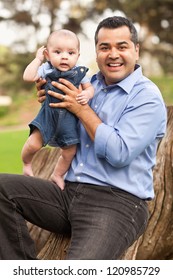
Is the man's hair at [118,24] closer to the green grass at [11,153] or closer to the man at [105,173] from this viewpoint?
the man at [105,173]

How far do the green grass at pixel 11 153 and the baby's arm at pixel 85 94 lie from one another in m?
4.62

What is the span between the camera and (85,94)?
261 centimetres

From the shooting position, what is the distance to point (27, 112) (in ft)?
53.1

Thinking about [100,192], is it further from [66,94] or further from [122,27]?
[122,27]

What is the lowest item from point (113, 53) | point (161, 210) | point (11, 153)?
point (11, 153)

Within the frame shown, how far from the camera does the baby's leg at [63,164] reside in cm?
268

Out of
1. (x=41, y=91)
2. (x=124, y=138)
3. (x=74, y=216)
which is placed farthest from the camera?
(x=41, y=91)

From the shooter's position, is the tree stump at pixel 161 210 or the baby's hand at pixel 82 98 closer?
the baby's hand at pixel 82 98

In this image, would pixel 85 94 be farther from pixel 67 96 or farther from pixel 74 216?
pixel 74 216

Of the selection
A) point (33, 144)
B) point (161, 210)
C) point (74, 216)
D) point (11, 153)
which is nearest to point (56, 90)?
point (33, 144)

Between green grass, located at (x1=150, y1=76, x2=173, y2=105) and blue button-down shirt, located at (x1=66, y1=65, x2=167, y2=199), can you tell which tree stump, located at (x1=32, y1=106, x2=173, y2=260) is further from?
green grass, located at (x1=150, y1=76, x2=173, y2=105)

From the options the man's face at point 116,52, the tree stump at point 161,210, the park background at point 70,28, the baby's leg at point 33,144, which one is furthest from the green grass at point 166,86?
the man's face at point 116,52

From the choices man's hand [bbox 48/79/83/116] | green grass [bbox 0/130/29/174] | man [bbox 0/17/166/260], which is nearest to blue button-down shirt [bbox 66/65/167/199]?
man [bbox 0/17/166/260]

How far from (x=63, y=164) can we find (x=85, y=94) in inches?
14.4
